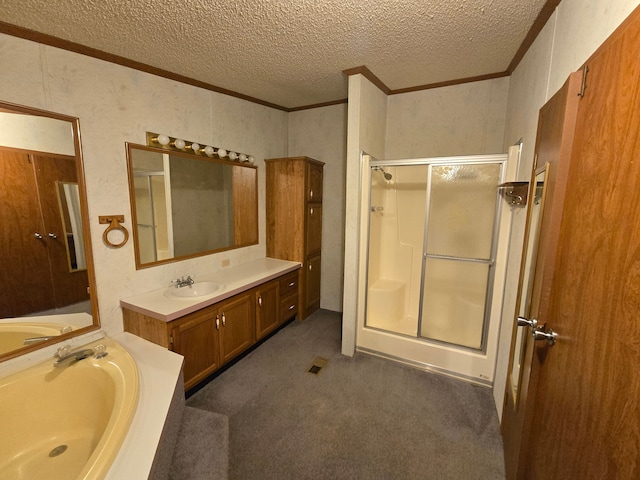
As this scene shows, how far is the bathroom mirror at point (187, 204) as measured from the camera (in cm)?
207

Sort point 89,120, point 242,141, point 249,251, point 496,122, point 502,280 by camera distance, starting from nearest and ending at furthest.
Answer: point 89,120
point 502,280
point 496,122
point 242,141
point 249,251

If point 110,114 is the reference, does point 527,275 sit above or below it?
below

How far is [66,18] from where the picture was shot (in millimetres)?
1447

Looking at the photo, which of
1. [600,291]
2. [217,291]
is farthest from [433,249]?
[217,291]

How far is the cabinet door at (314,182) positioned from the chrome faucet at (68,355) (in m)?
2.24

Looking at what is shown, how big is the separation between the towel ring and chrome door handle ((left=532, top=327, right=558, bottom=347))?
249cm

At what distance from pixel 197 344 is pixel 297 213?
164 cm

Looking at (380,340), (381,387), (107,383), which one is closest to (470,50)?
(380,340)

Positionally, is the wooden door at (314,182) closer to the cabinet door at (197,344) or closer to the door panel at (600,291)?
the cabinet door at (197,344)

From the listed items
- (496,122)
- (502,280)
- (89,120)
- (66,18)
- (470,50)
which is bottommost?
(502,280)

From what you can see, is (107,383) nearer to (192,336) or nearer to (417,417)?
(192,336)

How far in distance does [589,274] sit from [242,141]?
2885 millimetres

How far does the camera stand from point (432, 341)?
2.33m

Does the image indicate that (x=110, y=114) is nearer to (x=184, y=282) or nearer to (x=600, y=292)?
(x=184, y=282)
